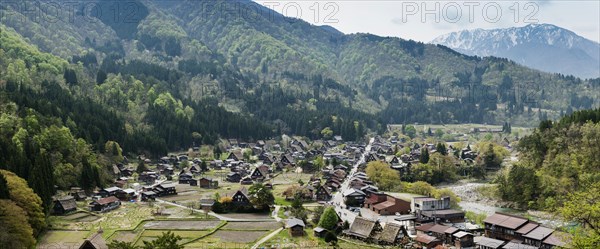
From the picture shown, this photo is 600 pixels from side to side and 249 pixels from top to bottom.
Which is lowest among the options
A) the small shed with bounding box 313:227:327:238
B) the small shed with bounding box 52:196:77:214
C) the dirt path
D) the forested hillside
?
the dirt path

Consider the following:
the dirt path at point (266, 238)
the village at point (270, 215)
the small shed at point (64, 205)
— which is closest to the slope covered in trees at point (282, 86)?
the village at point (270, 215)

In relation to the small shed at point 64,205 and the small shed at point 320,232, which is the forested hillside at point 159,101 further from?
the small shed at point 320,232

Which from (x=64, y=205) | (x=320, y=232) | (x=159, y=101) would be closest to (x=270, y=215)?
(x=320, y=232)

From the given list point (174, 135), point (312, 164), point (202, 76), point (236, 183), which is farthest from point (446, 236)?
point (202, 76)

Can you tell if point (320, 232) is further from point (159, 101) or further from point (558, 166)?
point (159, 101)

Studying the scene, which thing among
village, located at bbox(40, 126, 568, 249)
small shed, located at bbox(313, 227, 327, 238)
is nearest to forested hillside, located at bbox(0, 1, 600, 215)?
village, located at bbox(40, 126, 568, 249)

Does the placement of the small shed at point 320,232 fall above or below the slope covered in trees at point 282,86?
below

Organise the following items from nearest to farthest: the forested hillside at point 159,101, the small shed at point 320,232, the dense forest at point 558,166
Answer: the small shed at point 320,232 < the dense forest at point 558,166 < the forested hillside at point 159,101

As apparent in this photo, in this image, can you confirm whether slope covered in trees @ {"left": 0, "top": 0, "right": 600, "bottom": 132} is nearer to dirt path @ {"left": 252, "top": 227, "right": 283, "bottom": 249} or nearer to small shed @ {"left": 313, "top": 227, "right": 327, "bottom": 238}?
dirt path @ {"left": 252, "top": 227, "right": 283, "bottom": 249}

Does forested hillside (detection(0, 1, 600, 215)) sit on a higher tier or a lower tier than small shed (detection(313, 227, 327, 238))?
higher
